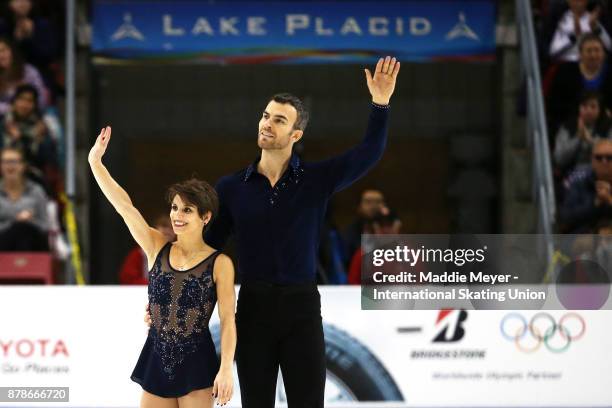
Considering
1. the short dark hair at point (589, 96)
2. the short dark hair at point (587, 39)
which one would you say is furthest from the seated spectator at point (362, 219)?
the short dark hair at point (587, 39)

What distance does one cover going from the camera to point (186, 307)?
461cm

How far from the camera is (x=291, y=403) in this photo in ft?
15.3

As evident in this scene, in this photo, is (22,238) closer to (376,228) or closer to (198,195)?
(376,228)

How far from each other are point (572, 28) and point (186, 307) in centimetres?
735

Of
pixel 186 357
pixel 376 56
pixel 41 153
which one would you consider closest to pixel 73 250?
pixel 41 153

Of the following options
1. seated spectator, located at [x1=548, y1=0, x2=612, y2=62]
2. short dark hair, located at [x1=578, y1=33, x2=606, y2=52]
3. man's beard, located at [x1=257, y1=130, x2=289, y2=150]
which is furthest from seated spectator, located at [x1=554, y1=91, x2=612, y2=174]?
man's beard, located at [x1=257, y1=130, x2=289, y2=150]

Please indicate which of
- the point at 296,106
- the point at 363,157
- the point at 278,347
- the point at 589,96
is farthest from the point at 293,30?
the point at 278,347

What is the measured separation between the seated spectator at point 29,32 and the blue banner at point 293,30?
0.50 meters

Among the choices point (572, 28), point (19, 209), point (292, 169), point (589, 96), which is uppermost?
point (572, 28)

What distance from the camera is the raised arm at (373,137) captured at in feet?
15.1

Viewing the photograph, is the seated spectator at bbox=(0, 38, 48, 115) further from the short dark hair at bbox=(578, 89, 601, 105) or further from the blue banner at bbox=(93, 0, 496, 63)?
the short dark hair at bbox=(578, 89, 601, 105)

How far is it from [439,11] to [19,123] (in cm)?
427

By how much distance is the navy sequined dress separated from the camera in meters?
4.60

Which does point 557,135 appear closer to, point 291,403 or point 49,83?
point 49,83
